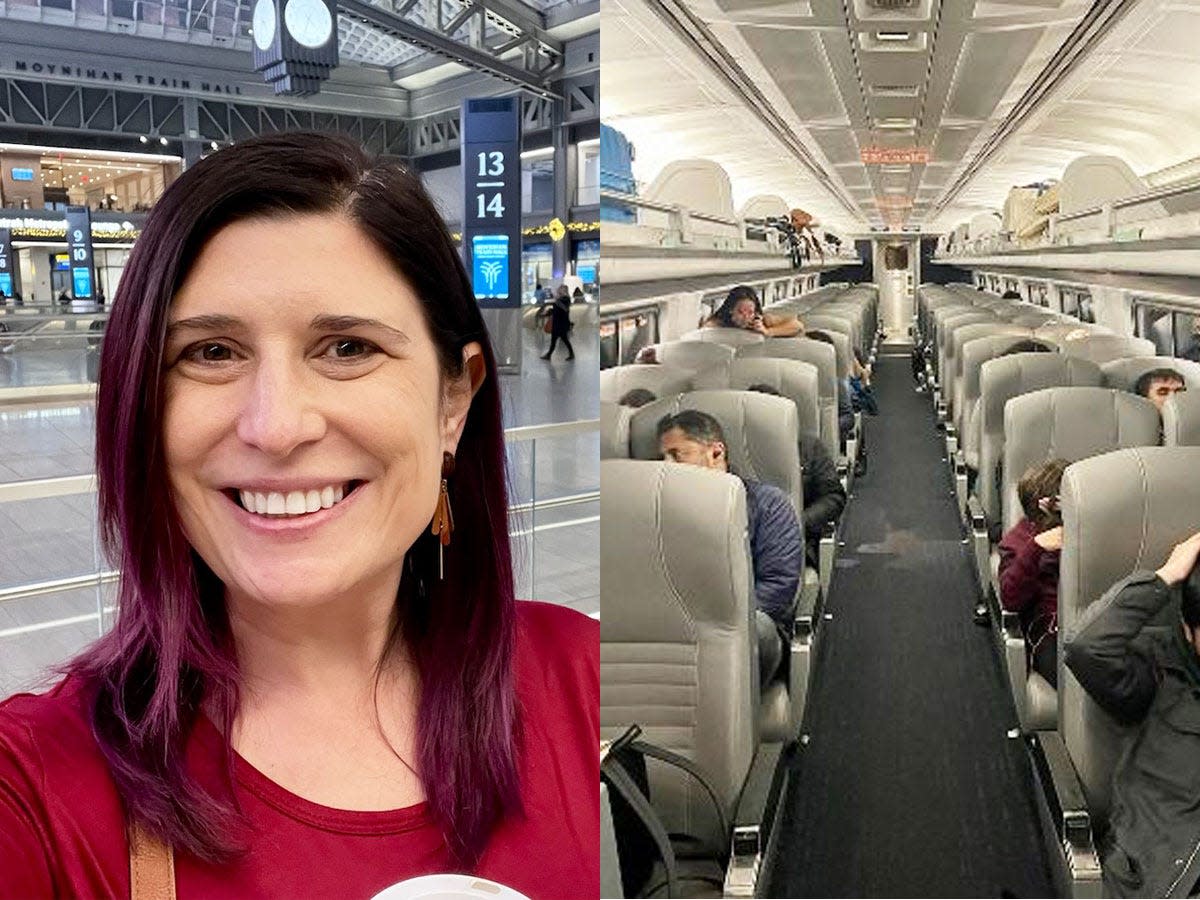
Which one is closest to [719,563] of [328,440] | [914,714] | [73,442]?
[914,714]

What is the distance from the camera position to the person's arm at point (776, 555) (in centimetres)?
70

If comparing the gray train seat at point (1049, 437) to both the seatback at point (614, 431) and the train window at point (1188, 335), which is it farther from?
the seatback at point (614, 431)

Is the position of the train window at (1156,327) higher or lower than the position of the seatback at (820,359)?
higher

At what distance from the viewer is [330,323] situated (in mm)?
643

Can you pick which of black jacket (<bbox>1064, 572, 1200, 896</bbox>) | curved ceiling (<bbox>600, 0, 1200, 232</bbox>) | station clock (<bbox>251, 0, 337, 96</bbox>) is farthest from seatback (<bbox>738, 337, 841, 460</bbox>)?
station clock (<bbox>251, 0, 337, 96</bbox>)

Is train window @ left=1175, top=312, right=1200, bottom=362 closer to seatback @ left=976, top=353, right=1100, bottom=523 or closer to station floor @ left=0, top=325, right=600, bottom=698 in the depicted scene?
seatback @ left=976, top=353, right=1100, bottom=523

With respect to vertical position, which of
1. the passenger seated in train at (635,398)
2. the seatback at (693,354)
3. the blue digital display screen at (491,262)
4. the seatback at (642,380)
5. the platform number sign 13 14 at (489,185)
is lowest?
the passenger seated in train at (635,398)

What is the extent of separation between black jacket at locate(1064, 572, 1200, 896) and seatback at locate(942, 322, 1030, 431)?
0.19 m

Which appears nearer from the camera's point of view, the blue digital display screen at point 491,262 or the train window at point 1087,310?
A: the train window at point 1087,310

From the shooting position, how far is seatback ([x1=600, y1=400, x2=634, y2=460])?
0.67 metres

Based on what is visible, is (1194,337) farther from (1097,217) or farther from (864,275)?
(864,275)

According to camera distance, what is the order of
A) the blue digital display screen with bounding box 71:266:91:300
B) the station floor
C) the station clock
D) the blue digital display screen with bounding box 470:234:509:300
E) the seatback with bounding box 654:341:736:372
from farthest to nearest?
1. the blue digital display screen with bounding box 71:266:91:300
2. the blue digital display screen with bounding box 470:234:509:300
3. the station clock
4. the station floor
5. the seatback with bounding box 654:341:736:372

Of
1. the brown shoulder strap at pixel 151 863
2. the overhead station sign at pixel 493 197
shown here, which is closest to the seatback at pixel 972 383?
the brown shoulder strap at pixel 151 863

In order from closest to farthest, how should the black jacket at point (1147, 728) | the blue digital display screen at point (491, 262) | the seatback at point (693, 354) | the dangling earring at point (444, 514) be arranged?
the black jacket at point (1147, 728), the seatback at point (693, 354), the dangling earring at point (444, 514), the blue digital display screen at point (491, 262)
